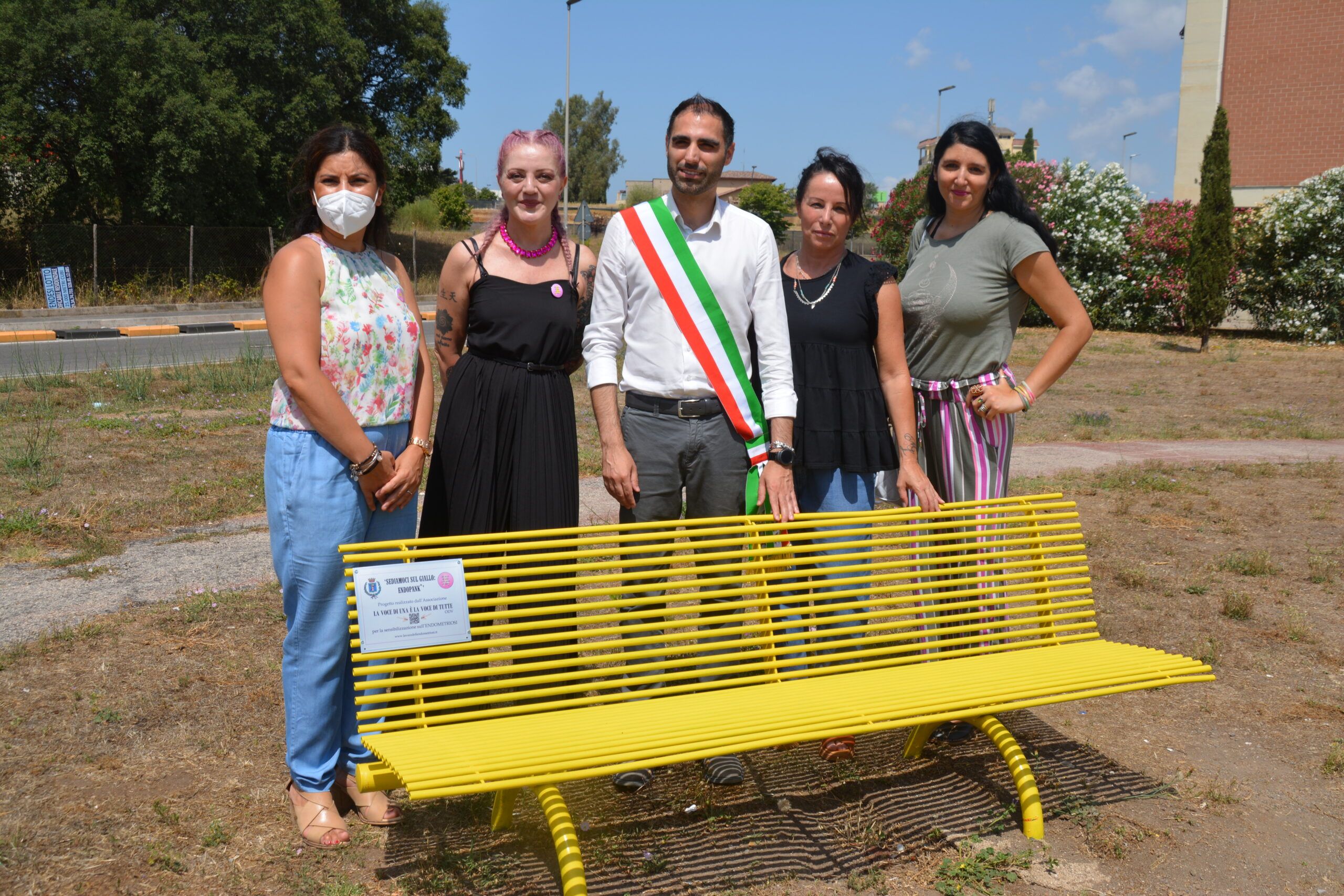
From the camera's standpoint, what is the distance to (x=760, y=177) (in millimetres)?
94062

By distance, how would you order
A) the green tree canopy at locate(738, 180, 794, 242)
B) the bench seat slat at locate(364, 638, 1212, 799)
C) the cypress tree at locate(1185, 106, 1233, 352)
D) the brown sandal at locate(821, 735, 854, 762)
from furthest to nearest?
the green tree canopy at locate(738, 180, 794, 242) → the cypress tree at locate(1185, 106, 1233, 352) → the brown sandal at locate(821, 735, 854, 762) → the bench seat slat at locate(364, 638, 1212, 799)

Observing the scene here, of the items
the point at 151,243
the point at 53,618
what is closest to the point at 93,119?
the point at 151,243

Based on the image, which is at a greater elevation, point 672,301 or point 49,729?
point 672,301

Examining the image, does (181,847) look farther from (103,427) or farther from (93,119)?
(93,119)

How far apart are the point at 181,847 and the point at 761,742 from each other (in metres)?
1.70

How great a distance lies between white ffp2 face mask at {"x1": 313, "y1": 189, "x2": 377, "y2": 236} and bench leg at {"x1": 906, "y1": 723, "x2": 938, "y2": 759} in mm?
2535

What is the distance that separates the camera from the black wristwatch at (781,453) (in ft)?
11.0

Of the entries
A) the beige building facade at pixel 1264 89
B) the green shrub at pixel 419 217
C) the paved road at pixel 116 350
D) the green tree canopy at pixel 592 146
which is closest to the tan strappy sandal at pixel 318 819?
the paved road at pixel 116 350

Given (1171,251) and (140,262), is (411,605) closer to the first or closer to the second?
(1171,251)

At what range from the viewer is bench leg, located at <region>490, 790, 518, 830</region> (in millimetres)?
3084

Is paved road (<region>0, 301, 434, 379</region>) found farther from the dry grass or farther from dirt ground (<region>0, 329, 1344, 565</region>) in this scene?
the dry grass

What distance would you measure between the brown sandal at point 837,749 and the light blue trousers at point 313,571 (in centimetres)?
165

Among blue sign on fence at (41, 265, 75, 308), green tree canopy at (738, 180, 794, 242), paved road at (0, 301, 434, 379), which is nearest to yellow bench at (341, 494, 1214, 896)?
paved road at (0, 301, 434, 379)

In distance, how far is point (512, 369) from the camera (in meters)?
3.24
